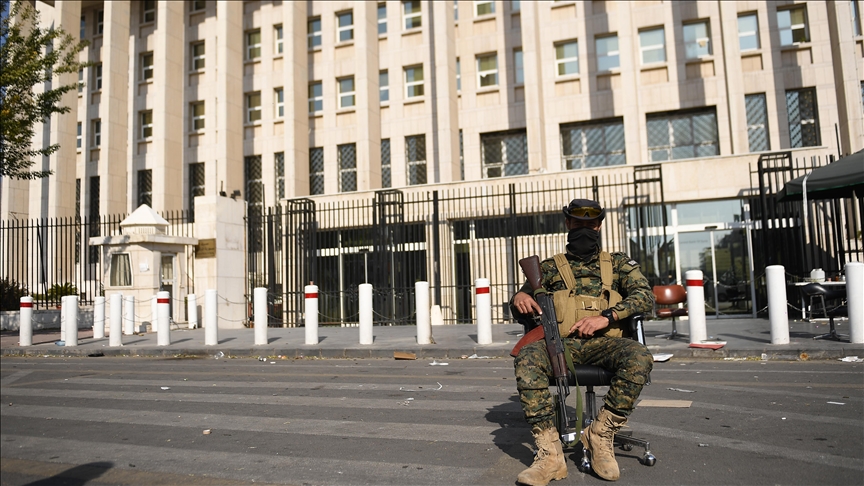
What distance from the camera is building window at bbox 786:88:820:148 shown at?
2366 cm

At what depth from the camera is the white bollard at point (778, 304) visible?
10062 mm

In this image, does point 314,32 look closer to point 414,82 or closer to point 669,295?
point 414,82

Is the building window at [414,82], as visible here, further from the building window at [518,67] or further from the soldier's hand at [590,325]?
the soldier's hand at [590,325]

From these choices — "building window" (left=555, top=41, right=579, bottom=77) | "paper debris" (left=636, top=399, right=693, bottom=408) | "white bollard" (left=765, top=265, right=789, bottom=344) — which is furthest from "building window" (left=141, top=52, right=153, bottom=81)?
"paper debris" (left=636, top=399, right=693, bottom=408)

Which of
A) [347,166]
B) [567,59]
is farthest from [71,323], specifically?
[567,59]

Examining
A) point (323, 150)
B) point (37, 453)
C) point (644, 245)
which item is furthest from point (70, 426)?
point (323, 150)

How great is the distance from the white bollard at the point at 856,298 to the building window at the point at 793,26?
1754 centimetres

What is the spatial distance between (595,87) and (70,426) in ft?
76.8

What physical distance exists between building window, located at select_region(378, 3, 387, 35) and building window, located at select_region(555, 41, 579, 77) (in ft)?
25.7

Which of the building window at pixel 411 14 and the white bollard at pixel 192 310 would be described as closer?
the white bollard at pixel 192 310

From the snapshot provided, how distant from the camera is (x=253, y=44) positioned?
103 ft

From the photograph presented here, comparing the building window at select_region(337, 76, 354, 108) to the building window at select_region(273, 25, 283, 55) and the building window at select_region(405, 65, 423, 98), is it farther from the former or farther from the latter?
the building window at select_region(273, 25, 283, 55)

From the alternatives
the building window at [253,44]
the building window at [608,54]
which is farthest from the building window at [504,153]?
the building window at [253,44]

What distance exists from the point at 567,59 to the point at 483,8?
4.29 metres
